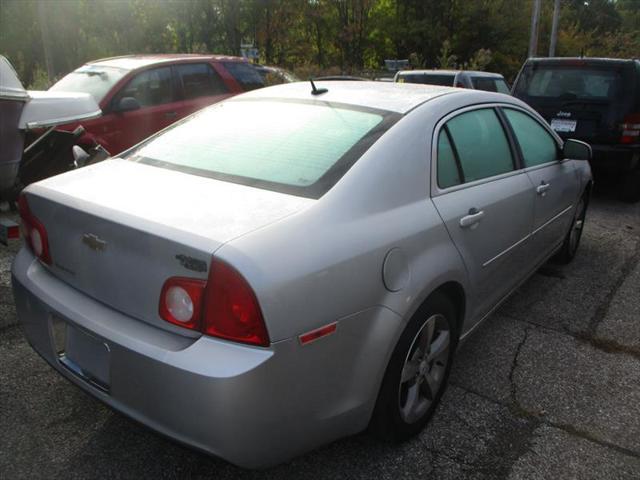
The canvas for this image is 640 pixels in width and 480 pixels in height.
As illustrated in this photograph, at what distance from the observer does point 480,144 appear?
10.2 feet

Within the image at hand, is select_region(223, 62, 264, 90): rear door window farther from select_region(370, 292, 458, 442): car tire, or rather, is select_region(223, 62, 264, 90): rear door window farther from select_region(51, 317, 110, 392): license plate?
select_region(51, 317, 110, 392): license plate

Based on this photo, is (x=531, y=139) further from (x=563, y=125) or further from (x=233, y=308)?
(x=563, y=125)

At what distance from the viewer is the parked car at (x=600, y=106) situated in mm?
7074

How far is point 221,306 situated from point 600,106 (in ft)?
22.5

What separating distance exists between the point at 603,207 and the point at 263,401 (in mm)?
6689

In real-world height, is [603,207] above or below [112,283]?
below

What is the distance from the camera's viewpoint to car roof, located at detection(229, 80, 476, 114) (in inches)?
110

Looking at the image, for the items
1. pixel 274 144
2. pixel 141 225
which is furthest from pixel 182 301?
pixel 274 144

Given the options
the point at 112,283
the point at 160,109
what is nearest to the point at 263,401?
the point at 112,283

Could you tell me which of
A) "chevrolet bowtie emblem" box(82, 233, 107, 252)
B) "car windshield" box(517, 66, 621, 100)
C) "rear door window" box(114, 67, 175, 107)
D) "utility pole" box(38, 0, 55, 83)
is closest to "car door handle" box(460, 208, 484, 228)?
"chevrolet bowtie emblem" box(82, 233, 107, 252)

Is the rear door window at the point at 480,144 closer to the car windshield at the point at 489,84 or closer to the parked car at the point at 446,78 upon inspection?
the parked car at the point at 446,78

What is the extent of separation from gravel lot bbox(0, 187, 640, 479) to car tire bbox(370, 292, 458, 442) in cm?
12

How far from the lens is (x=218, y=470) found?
7.69 ft

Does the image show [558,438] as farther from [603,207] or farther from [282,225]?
[603,207]
